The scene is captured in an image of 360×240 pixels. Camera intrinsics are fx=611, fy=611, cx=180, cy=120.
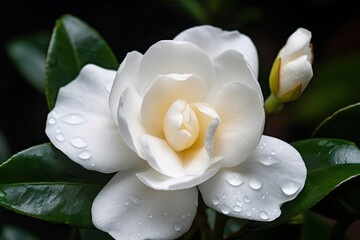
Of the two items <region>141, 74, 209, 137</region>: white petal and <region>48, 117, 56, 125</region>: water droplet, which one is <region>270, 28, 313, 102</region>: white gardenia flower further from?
<region>48, 117, 56, 125</region>: water droplet

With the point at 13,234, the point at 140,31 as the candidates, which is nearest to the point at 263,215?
the point at 13,234

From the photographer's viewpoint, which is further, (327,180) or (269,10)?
(269,10)

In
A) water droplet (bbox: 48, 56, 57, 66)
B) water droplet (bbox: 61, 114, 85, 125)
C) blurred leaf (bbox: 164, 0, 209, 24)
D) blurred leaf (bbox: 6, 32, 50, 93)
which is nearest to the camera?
water droplet (bbox: 61, 114, 85, 125)

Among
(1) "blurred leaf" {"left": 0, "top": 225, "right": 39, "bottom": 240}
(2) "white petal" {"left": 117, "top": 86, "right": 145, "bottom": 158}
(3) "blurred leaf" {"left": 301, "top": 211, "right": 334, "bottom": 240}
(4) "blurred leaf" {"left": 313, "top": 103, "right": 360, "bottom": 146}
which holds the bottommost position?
(3) "blurred leaf" {"left": 301, "top": 211, "right": 334, "bottom": 240}

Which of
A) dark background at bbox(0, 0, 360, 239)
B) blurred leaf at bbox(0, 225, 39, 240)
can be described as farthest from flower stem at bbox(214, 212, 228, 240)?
dark background at bbox(0, 0, 360, 239)

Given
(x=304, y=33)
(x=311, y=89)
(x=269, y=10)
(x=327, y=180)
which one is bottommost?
(x=311, y=89)

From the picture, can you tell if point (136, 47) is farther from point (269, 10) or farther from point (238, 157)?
point (238, 157)

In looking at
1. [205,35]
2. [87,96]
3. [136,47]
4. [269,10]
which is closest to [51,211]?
[87,96]
